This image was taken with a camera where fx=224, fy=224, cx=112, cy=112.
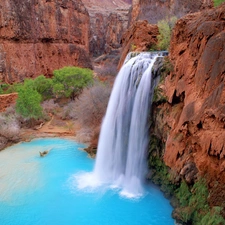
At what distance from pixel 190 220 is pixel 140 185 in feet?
9.65

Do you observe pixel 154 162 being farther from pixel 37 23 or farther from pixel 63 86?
pixel 37 23

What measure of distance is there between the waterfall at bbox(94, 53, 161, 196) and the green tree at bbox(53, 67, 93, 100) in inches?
448

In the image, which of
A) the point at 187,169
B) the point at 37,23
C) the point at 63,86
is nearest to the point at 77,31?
the point at 37,23

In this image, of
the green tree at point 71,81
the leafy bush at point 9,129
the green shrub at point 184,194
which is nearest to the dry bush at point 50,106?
the green tree at point 71,81

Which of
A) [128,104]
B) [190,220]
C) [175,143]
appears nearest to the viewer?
[190,220]

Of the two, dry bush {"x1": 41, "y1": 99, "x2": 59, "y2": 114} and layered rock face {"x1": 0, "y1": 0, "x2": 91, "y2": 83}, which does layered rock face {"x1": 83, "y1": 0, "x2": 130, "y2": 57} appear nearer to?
layered rock face {"x1": 0, "y1": 0, "x2": 91, "y2": 83}

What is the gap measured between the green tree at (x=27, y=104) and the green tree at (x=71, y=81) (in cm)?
462

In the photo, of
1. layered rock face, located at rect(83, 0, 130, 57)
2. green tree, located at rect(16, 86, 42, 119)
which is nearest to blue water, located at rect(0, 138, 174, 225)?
green tree, located at rect(16, 86, 42, 119)

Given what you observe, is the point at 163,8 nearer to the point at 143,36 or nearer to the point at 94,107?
the point at 143,36

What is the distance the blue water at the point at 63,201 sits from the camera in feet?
25.2

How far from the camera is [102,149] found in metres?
11.2

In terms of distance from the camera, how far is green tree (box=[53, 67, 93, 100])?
21.9 metres

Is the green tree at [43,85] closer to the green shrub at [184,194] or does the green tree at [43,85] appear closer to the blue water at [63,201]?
the blue water at [63,201]

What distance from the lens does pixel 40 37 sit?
86.0 ft
